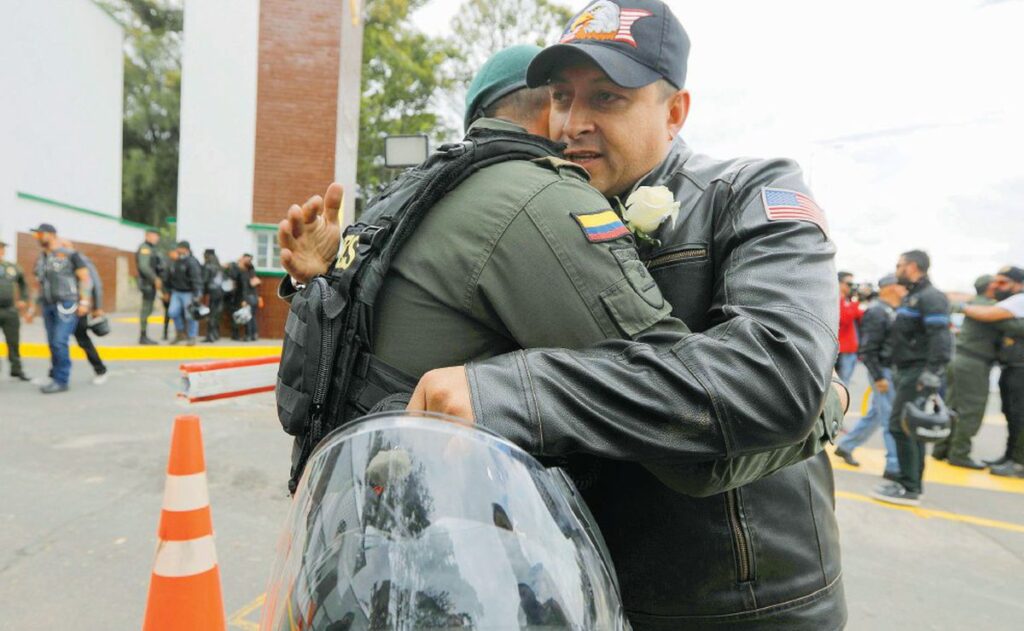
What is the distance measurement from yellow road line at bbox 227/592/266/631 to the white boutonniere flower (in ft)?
7.77

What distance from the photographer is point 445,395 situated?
0.85 metres

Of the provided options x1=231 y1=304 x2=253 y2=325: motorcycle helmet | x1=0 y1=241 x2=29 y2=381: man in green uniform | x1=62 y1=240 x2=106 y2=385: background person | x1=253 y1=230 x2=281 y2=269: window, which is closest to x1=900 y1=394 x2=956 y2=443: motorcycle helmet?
x1=62 y1=240 x2=106 y2=385: background person

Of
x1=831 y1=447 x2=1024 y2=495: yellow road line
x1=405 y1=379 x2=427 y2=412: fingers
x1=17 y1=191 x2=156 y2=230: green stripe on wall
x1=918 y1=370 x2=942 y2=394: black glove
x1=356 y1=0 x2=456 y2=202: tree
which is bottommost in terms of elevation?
x1=831 y1=447 x2=1024 y2=495: yellow road line

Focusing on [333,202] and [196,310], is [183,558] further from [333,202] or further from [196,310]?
[196,310]

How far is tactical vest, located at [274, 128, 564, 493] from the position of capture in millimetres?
1125

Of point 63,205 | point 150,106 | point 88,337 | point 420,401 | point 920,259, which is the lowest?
point 88,337

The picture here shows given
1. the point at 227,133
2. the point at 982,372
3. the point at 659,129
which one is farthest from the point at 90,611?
the point at 227,133

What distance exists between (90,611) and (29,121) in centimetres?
1515

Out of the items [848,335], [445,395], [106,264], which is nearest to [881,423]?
[848,335]

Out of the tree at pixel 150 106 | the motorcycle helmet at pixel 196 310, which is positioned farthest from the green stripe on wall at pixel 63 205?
the tree at pixel 150 106

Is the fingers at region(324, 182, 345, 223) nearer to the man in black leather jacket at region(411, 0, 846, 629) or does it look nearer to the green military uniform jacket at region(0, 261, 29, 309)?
the man in black leather jacket at region(411, 0, 846, 629)

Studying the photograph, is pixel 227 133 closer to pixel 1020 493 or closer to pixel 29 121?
pixel 29 121

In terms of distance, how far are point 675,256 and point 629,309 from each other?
0.34m

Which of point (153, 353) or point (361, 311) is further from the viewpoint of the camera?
point (153, 353)
